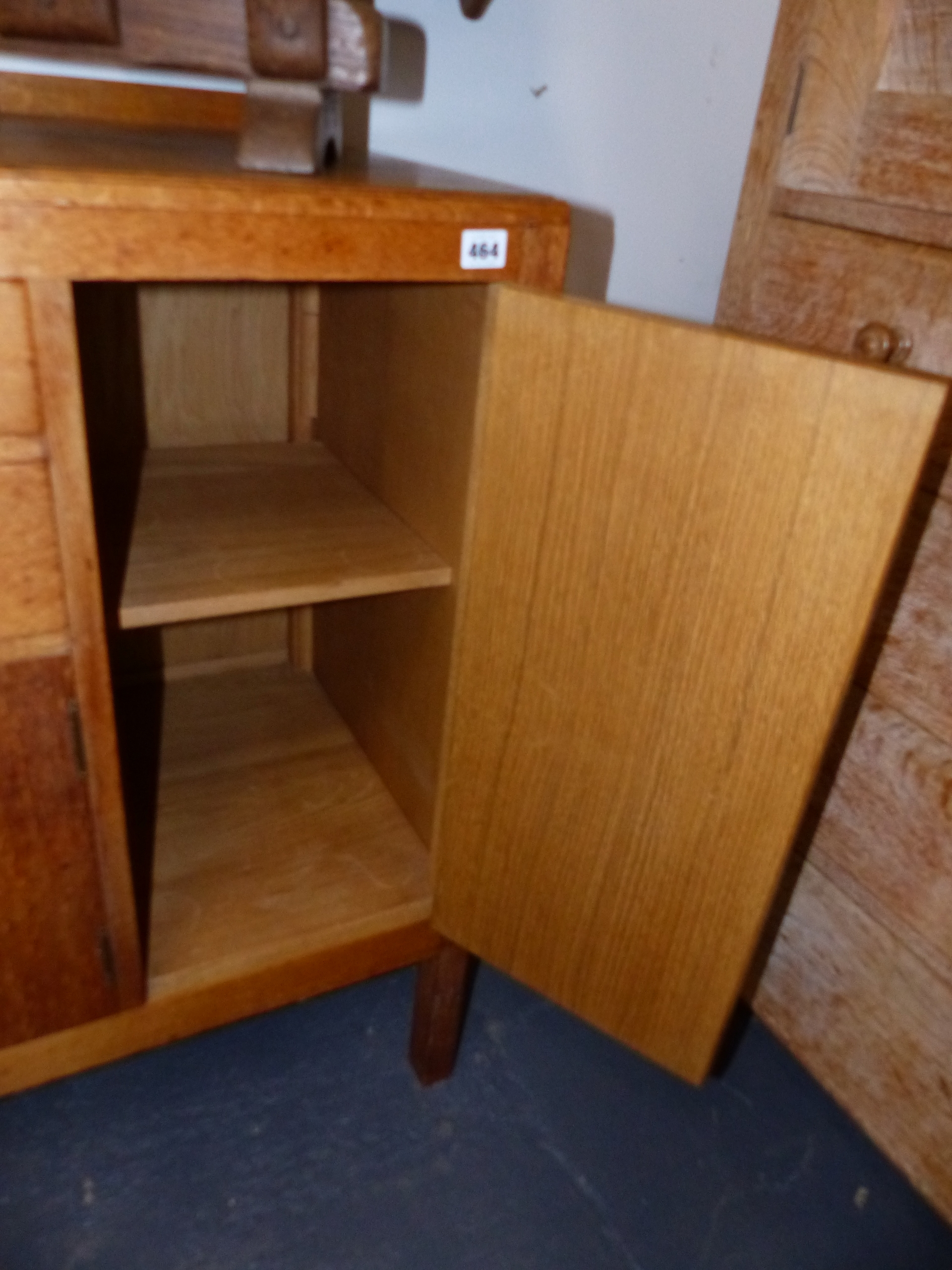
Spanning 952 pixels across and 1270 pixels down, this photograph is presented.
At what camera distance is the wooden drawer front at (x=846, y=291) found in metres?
0.83

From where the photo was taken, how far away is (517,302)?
2.38 ft

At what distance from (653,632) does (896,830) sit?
443mm

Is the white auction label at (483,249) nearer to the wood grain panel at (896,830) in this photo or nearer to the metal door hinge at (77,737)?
the metal door hinge at (77,737)

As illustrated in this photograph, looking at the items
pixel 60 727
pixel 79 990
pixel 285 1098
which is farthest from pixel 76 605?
pixel 285 1098

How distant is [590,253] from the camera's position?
130cm

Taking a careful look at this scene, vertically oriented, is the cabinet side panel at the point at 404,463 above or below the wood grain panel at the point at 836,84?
below

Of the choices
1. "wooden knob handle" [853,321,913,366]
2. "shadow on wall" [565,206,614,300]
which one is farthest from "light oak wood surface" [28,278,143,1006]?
"shadow on wall" [565,206,614,300]

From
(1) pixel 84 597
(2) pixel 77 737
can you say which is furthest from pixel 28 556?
(2) pixel 77 737

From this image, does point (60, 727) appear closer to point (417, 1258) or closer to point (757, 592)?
point (757, 592)

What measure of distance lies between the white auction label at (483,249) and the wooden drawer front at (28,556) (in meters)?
0.35

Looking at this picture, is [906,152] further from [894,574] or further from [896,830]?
[896,830]

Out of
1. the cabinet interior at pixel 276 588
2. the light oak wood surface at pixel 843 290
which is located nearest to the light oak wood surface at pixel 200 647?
the cabinet interior at pixel 276 588

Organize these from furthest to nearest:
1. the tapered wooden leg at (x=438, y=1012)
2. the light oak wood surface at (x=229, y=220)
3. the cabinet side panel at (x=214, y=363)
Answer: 1. the cabinet side panel at (x=214, y=363)
2. the tapered wooden leg at (x=438, y=1012)
3. the light oak wood surface at (x=229, y=220)

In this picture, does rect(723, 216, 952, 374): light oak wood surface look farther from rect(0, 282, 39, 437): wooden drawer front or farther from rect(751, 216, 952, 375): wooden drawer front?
rect(0, 282, 39, 437): wooden drawer front
